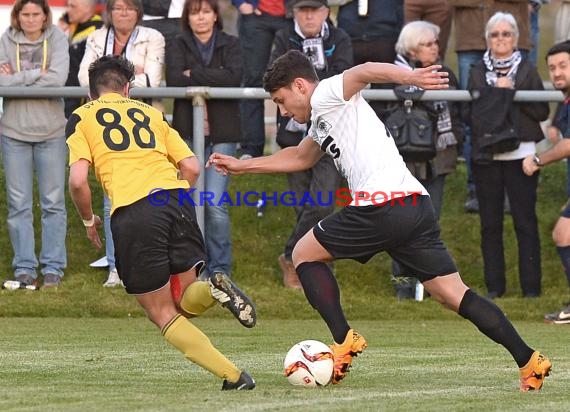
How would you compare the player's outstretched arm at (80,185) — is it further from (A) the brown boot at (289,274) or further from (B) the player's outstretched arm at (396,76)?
(A) the brown boot at (289,274)

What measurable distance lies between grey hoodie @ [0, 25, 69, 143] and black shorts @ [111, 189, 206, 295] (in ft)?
18.0

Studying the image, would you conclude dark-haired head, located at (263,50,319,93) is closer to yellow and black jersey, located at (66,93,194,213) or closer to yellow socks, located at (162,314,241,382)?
yellow and black jersey, located at (66,93,194,213)

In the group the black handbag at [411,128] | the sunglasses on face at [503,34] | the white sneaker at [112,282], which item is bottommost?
the white sneaker at [112,282]

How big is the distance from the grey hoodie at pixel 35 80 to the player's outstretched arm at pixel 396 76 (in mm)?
5972

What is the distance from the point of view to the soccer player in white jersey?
24.7ft

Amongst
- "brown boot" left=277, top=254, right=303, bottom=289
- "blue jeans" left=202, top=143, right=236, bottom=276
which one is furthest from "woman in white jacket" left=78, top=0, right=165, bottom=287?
"brown boot" left=277, top=254, right=303, bottom=289

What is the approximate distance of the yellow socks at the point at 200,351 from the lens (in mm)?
7145

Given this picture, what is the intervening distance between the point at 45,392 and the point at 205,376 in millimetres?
1312

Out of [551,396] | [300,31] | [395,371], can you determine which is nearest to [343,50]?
[300,31]

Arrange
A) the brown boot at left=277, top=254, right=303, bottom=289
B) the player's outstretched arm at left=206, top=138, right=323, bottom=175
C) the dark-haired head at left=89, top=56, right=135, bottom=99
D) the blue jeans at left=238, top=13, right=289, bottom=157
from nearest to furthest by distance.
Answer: the dark-haired head at left=89, top=56, right=135, bottom=99, the player's outstretched arm at left=206, top=138, right=323, bottom=175, the brown boot at left=277, top=254, right=303, bottom=289, the blue jeans at left=238, top=13, right=289, bottom=157

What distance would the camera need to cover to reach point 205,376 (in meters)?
8.09

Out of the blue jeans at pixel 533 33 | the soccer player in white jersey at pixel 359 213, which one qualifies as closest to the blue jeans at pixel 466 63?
the blue jeans at pixel 533 33

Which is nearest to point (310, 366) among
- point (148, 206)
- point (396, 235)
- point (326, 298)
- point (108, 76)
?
point (326, 298)

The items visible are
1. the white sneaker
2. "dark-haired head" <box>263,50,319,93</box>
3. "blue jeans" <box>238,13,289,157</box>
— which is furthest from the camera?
"blue jeans" <box>238,13,289,157</box>
